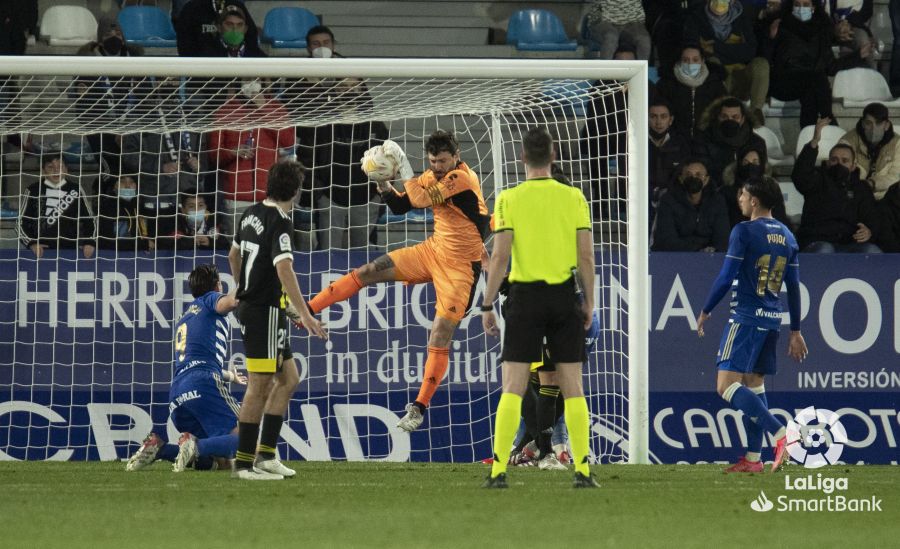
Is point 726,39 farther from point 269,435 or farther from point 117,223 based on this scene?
point 269,435

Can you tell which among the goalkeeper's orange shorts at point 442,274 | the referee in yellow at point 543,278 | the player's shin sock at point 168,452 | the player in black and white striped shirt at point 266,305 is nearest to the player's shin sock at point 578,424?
the referee in yellow at point 543,278

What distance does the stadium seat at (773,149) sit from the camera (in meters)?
15.0

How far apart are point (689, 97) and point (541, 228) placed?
296 inches

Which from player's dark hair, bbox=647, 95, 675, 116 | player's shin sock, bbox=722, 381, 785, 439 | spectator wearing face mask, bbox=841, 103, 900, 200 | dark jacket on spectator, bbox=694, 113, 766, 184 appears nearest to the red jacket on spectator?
player's dark hair, bbox=647, 95, 675, 116

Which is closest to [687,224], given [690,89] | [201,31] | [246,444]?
[690,89]

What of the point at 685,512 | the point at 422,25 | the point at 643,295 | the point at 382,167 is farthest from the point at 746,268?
the point at 422,25

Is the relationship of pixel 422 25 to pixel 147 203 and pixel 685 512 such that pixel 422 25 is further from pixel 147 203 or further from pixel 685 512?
pixel 685 512

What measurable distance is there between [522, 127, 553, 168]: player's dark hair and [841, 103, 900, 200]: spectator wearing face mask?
794 centimetres

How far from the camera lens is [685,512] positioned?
21.2 feet

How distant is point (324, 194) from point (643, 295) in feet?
12.0

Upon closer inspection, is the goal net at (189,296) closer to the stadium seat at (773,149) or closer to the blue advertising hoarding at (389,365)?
the blue advertising hoarding at (389,365)

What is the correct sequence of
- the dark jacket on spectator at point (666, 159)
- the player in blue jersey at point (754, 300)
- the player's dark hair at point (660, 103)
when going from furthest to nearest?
the player's dark hair at point (660, 103) → the dark jacket on spectator at point (666, 159) → the player in blue jersey at point (754, 300)

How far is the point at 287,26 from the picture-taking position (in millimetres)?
15289

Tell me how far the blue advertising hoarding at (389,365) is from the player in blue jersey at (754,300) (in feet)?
6.87
